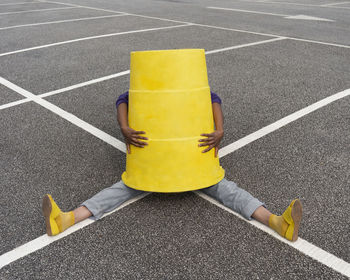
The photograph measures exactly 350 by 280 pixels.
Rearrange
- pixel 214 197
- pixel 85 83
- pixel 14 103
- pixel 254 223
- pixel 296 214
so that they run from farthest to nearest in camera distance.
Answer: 1. pixel 85 83
2. pixel 14 103
3. pixel 214 197
4. pixel 254 223
5. pixel 296 214

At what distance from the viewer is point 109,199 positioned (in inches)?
103

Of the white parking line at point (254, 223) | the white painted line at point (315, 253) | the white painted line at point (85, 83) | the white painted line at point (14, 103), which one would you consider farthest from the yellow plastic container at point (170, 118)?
the white painted line at point (85, 83)

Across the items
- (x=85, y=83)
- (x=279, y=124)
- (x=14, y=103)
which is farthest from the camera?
(x=85, y=83)

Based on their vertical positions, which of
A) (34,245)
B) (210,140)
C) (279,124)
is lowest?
(34,245)

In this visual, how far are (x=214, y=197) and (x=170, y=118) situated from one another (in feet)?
2.33

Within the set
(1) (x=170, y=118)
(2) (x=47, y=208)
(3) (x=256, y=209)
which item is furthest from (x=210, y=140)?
(2) (x=47, y=208)

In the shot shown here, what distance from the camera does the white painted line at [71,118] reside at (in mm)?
3691

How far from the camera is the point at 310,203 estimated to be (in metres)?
2.68

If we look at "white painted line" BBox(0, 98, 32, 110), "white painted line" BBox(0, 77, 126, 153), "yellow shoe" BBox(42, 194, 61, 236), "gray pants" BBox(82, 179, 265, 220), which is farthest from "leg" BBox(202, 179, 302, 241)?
"white painted line" BBox(0, 98, 32, 110)

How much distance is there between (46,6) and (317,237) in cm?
1498

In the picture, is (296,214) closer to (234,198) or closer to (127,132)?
(234,198)

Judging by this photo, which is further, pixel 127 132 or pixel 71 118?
pixel 71 118

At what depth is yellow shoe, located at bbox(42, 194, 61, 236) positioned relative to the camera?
2.26m

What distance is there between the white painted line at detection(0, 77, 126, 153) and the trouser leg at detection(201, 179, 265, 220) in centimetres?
118
